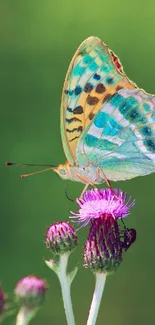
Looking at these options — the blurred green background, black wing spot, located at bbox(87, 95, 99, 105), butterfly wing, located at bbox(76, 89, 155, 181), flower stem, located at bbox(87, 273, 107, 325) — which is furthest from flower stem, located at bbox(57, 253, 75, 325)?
the blurred green background

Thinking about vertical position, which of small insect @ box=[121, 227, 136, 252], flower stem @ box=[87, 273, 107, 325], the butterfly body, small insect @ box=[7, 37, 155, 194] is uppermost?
small insect @ box=[7, 37, 155, 194]

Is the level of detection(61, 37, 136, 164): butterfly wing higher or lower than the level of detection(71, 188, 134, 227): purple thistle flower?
higher

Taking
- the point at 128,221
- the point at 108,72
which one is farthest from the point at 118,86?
the point at 128,221

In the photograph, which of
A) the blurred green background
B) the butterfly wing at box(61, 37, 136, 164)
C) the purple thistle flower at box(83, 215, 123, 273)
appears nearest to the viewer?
the purple thistle flower at box(83, 215, 123, 273)

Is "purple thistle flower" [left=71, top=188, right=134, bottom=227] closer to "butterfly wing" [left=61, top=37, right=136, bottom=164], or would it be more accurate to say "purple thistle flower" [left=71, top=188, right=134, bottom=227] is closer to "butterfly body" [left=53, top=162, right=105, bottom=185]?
"butterfly body" [left=53, top=162, right=105, bottom=185]

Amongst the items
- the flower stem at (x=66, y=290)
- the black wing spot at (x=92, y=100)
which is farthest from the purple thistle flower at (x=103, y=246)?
the black wing spot at (x=92, y=100)

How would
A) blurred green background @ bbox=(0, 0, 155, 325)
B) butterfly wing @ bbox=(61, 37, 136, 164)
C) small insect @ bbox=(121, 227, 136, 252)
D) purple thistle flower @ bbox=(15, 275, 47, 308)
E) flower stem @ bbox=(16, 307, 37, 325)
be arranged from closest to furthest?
flower stem @ bbox=(16, 307, 37, 325) → purple thistle flower @ bbox=(15, 275, 47, 308) → small insect @ bbox=(121, 227, 136, 252) → butterfly wing @ bbox=(61, 37, 136, 164) → blurred green background @ bbox=(0, 0, 155, 325)

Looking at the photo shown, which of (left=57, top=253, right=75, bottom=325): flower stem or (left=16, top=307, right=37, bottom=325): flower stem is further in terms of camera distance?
(left=57, top=253, right=75, bottom=325): flower stem
